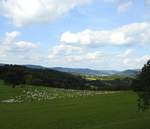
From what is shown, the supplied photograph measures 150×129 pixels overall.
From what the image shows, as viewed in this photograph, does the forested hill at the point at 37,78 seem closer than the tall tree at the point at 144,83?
No

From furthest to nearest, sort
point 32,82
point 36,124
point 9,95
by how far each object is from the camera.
Answer: point 32,82, point 9,95, point 36,124

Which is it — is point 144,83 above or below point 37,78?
below

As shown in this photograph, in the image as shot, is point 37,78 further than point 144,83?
Yes

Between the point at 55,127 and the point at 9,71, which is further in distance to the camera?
the point at 9,71

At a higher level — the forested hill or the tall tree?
the forested hill

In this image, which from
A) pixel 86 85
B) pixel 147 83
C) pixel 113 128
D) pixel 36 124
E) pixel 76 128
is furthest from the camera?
pixel 86 85

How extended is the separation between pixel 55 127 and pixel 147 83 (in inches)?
506

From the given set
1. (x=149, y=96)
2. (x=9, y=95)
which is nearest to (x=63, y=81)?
(x=9, y=95)

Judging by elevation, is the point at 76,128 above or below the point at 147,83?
below

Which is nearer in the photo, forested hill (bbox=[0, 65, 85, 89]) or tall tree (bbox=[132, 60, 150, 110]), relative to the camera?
tall tree (bbox=[132, 60, 150, 110])

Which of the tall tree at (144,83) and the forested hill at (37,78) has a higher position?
the forested hill at (37,78)

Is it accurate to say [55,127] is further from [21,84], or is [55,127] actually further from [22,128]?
[21,84]

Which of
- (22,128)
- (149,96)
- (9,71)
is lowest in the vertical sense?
(22,128)

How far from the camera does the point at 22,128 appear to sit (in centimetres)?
4203
